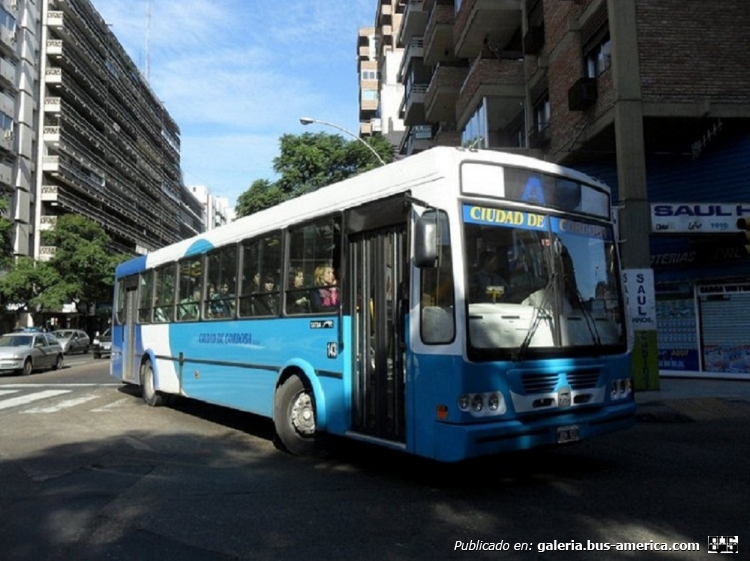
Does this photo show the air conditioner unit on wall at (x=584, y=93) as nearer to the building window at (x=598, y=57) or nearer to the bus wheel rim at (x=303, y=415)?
the building window at (x=598, y=57)

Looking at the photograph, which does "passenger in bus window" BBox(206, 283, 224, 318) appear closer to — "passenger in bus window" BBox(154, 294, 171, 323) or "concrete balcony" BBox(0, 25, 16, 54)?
"passenger in bus window" BBox(154, 294, 171, 323)

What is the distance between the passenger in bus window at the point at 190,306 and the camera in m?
10.1

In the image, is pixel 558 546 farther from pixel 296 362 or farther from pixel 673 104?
pixel 673 104

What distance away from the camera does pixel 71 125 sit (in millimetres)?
55562

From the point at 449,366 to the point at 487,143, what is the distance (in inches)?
693

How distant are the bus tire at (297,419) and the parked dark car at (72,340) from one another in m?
33.1

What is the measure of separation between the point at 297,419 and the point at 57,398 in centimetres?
849

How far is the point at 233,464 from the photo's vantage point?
7.25 meters

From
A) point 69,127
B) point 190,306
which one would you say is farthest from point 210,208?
point 190,306

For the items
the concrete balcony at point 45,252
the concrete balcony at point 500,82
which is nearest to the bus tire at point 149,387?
the concrete balcony at point 500,82

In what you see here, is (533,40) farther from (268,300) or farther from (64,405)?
(64,405)

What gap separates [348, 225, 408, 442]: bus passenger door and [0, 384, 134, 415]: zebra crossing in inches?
277

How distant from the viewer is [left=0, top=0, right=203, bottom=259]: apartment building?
162 ft

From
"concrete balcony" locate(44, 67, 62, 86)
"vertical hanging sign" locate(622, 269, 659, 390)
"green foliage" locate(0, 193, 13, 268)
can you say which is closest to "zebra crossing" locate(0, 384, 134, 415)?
"vertical hanging sign" locate(622, 269, 659, 390)
